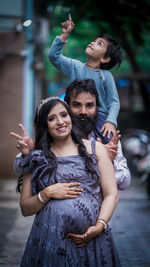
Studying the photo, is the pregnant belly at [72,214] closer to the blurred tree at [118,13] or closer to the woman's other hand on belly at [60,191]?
the woman's other hand on belly at [60,191]

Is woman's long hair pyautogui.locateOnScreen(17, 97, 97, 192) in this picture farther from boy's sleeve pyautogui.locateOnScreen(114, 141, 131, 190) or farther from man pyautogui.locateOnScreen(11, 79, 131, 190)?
boy's sleeve pyautogui.locateOnScreen(114, 141, 131, 190)

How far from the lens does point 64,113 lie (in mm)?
3361

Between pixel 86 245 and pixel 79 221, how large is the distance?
18cm

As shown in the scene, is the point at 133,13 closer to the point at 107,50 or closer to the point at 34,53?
the point at 107,50

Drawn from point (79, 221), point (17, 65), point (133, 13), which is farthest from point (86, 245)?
point (17, 65)

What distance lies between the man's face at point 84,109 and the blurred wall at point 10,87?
10490mm

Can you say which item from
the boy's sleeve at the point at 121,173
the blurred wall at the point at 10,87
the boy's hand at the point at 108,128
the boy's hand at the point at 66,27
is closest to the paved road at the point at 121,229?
the blurred wall at the point at 10,87

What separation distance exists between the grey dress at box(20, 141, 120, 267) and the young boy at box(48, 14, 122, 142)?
2.14 feet

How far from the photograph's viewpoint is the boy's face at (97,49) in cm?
384

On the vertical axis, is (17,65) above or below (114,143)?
above

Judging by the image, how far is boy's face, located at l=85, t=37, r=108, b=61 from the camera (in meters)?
3.84

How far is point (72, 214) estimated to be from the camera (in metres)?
3.19

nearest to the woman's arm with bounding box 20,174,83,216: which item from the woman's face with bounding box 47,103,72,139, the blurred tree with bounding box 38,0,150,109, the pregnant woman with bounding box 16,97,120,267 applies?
the pregnant woman with bounding box 16,97,120,267

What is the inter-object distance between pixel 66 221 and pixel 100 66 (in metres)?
1.41
